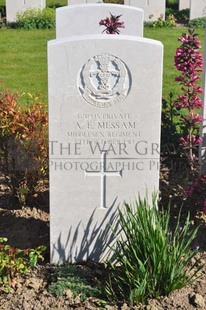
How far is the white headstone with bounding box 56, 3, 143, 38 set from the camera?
608cm

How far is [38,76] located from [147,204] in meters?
6.59

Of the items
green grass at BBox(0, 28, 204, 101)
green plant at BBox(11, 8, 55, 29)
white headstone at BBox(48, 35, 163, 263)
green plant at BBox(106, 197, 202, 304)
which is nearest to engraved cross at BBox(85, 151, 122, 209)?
white headstone at BBox(48, 35, 163, 263)

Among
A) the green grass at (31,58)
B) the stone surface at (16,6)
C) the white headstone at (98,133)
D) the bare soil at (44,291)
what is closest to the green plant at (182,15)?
the green grass at (31,58)

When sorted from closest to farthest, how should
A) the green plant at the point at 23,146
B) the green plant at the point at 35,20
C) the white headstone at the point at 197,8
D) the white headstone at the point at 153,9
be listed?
the green plant at the point at 23,146 → the green plant at the point at 35,20 → the white headstone at the point at 197,8 → the white headstone at the point at 153,9

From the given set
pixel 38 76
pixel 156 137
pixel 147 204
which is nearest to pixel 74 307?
pixel 147 204

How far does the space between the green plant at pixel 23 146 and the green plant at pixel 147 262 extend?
4.45 feet

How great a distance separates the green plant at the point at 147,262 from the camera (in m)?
3.91

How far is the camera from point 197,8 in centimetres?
1673

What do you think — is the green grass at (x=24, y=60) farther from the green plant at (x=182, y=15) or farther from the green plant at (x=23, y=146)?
the green plant at (x=182, y=15)

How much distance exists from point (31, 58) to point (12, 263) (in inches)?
337

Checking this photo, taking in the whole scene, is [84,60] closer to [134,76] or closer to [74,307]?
[134,76]

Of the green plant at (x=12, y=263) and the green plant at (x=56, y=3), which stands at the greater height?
the green plant at (x=56, y=3)

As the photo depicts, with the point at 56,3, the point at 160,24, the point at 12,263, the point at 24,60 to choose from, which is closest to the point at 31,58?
the point at 24,60

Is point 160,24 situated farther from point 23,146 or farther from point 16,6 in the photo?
point 23,146
